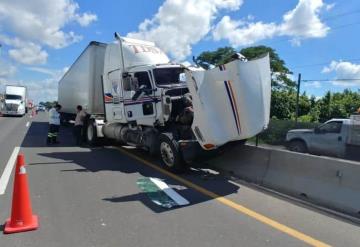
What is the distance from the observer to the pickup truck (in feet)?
42.2

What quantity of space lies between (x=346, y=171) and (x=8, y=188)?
6.03 m

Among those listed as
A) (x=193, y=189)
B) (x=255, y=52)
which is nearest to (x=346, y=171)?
(x=193, y=189)

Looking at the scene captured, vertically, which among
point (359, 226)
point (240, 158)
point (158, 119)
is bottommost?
point (359, 226)

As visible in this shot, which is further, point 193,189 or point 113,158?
Result: point 113,158

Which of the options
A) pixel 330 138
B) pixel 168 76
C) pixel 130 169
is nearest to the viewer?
pixel 130 169

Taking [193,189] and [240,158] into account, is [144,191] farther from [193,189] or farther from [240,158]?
[240,158]

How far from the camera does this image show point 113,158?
39.1 ft

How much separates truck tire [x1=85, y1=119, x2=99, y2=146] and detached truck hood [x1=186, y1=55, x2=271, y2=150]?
7.08 m

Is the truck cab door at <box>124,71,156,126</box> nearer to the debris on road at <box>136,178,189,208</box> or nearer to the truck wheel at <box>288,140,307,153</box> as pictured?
the debris on road at <box>136,178,189,208</box>

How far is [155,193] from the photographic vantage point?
741 cm

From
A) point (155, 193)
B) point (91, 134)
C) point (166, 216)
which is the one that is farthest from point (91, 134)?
point (166, 216)

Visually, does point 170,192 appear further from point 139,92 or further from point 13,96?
point 13,96

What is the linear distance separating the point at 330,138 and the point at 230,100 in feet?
25.9

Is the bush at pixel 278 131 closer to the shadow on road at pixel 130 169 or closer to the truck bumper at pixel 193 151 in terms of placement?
the shadow on road at pixel 130 169
